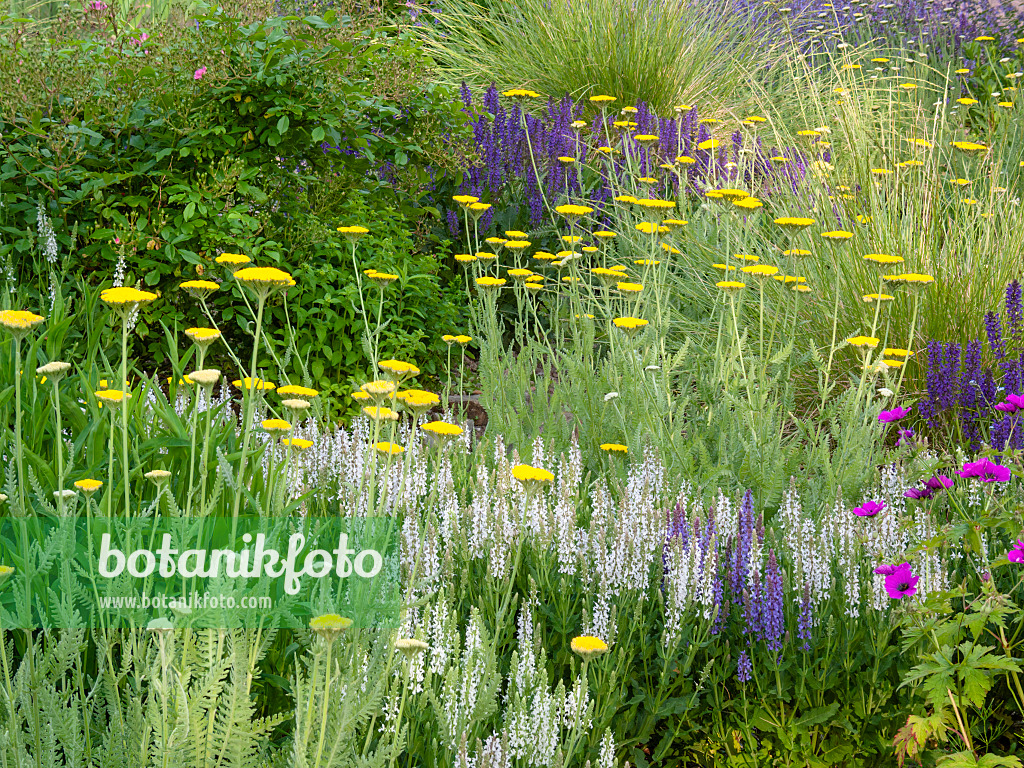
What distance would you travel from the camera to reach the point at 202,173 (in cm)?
418

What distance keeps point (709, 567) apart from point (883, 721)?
52 centimetres

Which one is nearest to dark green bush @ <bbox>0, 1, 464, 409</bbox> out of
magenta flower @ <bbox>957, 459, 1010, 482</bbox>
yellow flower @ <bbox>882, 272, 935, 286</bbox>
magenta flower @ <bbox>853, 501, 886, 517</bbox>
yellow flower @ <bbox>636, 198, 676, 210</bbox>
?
yellow flower @ <bbox>636, 198, 676, 210</bbox>

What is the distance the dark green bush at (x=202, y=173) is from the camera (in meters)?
4.02

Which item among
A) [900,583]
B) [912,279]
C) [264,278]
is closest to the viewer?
[264,278]

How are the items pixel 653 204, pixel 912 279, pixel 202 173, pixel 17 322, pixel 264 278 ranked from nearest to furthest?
pixel 17 322, pixel 264 278, pixel 912 279, pixel 653 204, pixel 202 173

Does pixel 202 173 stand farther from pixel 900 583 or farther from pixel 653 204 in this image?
pixel 900 583

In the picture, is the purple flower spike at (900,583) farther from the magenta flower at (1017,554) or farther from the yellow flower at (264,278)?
the yellow flower at (264,278)

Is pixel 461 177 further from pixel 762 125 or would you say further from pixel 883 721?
pixel 883 721

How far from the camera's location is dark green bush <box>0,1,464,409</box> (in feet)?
13.2

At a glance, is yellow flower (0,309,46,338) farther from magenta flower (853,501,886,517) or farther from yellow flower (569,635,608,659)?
magenta flower (853,501,886,517)

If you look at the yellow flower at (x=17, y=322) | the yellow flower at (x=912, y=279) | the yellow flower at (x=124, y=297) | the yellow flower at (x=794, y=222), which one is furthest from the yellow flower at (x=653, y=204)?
the yellow flower at (x=17, y=322)

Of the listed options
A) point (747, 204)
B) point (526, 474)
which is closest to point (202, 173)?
point (747, 204)

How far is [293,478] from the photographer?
2746mm

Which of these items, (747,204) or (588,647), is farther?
(747,204)
